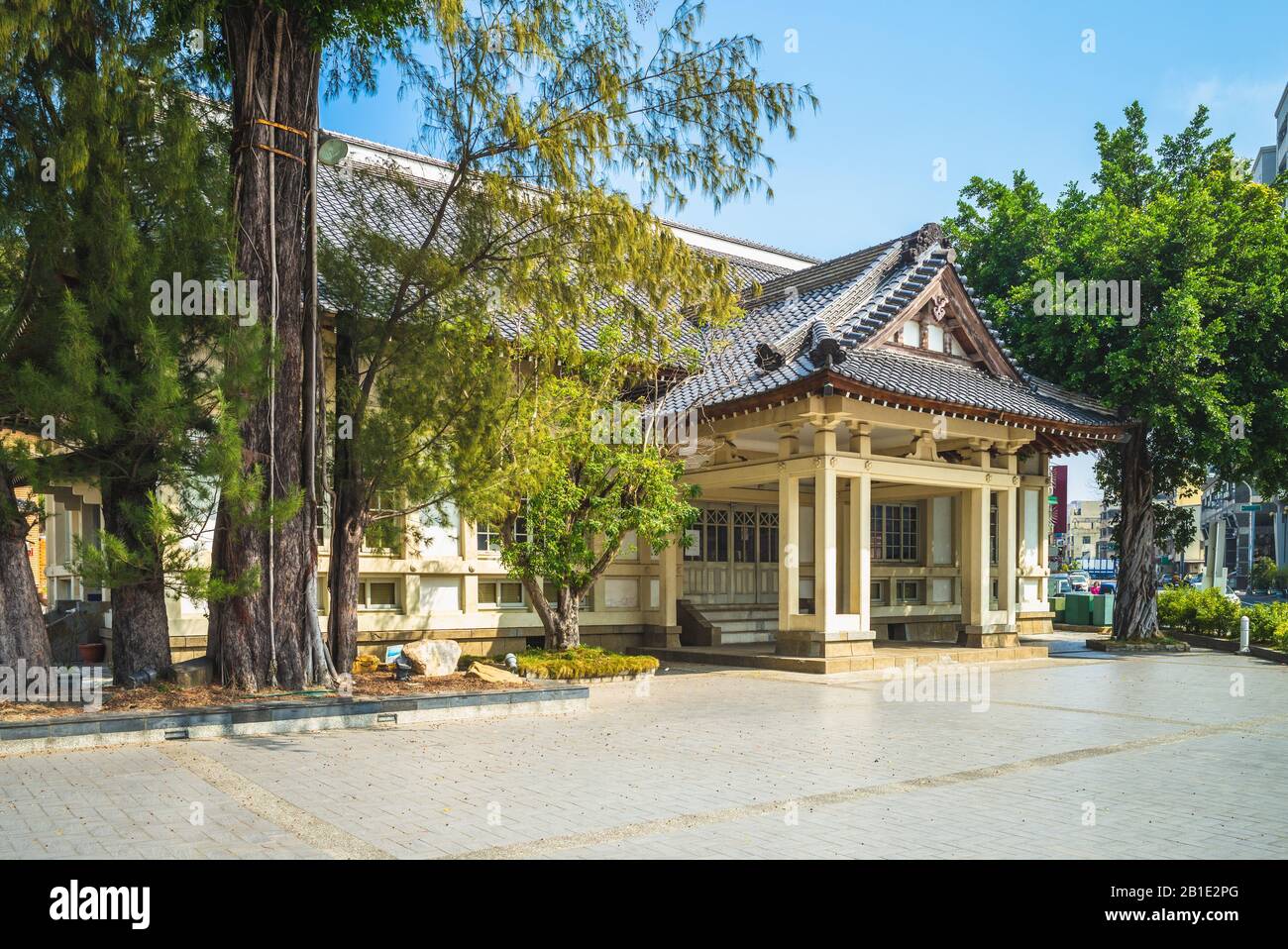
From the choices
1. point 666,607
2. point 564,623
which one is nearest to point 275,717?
point 564,623

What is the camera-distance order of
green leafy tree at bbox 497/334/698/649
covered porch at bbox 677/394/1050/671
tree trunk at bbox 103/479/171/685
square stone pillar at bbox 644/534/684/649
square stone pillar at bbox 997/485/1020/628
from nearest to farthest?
tree trunk at bbox 103/479/171/685
green leafy tree at bbox 497/334/698/649
covered porch at bbox 677/394/1050/671
square stone pillar at bbox 644/534/684/649
square stone pillar at bbox 997/485/1020/628

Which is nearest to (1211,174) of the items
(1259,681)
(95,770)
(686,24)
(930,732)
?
(1259,681)

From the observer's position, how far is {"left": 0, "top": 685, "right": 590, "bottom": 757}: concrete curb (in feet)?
29.8

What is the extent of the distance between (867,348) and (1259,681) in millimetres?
8351

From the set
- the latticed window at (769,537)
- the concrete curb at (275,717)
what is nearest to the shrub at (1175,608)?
the latticed window at (769,537)

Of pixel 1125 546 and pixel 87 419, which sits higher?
pixel 87 419

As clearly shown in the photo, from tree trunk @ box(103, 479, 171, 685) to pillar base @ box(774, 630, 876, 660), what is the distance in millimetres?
9768

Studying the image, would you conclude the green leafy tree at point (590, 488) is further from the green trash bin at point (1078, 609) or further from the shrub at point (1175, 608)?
the green trash bin at point (1078, 609)

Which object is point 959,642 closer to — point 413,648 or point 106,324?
point 413,648

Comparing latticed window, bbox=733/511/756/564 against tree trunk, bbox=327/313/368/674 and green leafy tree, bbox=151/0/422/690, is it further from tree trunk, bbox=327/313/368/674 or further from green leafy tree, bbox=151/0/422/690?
green leafy tree, bbox=151/0/422/690

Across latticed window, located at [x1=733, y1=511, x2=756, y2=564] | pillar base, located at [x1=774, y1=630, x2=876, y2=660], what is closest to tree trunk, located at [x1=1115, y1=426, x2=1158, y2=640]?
latticed window, located at [x1=733, y1=511, x2=756, y2=564]

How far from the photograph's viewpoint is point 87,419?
32.1 ft

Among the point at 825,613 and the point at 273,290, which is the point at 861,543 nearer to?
the point at 825,613

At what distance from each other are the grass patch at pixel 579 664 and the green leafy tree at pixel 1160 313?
11.9m
